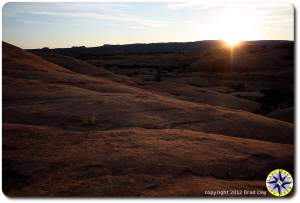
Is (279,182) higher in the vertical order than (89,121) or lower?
lower

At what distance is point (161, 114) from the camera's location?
8.54 meters

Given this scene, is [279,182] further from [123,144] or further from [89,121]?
[89,121]

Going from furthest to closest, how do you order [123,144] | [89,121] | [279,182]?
[89,121] → [123,144] → [279,182]

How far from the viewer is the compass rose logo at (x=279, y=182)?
17.4 ft

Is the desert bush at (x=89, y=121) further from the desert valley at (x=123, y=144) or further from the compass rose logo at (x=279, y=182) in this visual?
the compass rose logo at (x=279, y=182)

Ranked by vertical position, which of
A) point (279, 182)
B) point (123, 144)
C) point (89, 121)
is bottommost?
point (279, 182)

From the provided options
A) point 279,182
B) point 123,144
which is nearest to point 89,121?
point 123,144

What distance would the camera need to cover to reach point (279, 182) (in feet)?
18.1

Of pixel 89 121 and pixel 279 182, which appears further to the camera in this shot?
pixel 89 121

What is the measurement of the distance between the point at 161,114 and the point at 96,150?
3.00 metres

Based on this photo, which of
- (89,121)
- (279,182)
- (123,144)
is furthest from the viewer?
(89,121)

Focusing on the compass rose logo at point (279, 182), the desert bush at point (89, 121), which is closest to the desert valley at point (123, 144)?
the desert bush at point (89, 121)

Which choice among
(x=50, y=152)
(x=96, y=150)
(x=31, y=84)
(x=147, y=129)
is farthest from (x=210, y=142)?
(x=31, y=84)

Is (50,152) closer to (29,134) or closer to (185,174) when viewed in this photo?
(29,134)
